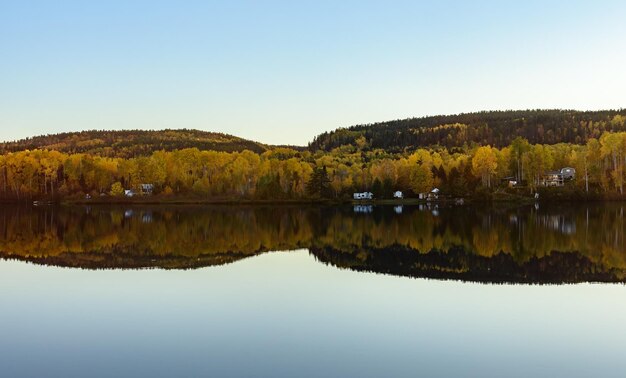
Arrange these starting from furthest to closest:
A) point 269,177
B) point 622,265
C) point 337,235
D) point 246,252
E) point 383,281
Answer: point 269,177, point 337,235, point 246,252, point 622,265, point 383,281

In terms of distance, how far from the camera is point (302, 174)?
11081 centimetres

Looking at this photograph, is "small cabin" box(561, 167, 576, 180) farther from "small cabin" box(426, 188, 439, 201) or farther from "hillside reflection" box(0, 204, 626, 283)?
"hillside reflection" box(0, 204, 626, 283)

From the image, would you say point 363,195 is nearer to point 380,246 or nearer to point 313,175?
point 313,175

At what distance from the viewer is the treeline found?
9762 centimetres

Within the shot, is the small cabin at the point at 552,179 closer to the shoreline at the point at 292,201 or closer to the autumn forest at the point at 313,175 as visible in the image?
the autumn forest at the point at 313,175

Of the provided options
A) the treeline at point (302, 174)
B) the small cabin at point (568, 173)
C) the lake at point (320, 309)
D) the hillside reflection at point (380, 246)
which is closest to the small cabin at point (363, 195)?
the treeline at point (302, 174)

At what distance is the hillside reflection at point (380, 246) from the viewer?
2683cm

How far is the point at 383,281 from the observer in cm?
2383

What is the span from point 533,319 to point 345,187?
92501mm

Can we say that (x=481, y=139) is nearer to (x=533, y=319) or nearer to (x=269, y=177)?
(x=269, y=177)

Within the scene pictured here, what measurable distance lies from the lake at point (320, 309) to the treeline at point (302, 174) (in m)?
63.5

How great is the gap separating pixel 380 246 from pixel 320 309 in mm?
18457

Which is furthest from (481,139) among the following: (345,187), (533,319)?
(533,319)

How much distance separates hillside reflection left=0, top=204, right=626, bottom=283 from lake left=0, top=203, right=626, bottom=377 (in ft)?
0.71
